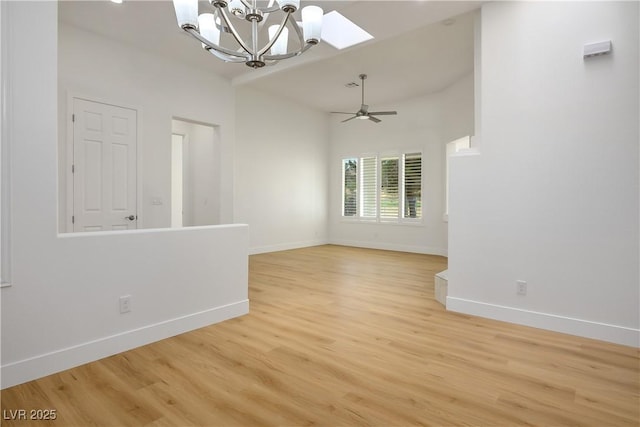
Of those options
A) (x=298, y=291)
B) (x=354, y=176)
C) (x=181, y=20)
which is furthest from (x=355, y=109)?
(x=181, y=20)

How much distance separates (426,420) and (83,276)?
2.39 meters

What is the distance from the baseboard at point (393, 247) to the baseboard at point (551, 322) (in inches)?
158

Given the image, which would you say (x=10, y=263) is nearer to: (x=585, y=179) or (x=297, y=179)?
(x=585, y=179)

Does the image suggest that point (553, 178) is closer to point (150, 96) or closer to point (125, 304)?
point (125, 304)

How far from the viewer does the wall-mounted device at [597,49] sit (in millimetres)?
2902

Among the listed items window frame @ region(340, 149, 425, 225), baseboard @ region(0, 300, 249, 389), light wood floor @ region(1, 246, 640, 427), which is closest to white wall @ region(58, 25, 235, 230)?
baseboard @ region(0, 300, 249, 389)

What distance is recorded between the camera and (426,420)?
1.87 meters

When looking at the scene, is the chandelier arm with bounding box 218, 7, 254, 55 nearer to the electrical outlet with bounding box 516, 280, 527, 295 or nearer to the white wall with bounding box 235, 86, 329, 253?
the electrical outlet with bounding box 516, 280, 527, 295

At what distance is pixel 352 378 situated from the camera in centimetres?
231

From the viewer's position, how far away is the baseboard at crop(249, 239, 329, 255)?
768 cm

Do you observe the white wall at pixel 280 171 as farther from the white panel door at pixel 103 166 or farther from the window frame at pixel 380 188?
the white panel door at pixel 103 166

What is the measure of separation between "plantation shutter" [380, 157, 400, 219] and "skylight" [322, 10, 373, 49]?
13.6ft

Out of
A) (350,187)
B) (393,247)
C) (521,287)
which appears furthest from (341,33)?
(393,247)

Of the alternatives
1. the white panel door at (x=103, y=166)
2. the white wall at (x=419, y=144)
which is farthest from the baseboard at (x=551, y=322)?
the white panel door at (x=103, y=166)
